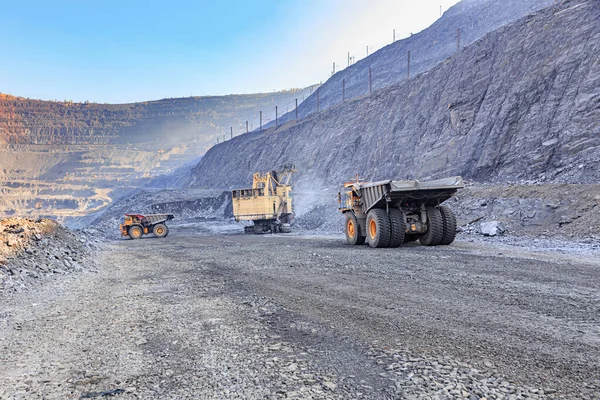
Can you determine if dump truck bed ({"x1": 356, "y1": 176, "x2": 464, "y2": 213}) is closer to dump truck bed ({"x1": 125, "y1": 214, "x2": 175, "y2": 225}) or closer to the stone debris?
the stone debris

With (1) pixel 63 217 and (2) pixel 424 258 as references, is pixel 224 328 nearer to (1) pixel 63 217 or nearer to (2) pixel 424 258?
(2) pixel 424 258

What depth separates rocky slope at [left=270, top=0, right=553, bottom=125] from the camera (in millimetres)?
63062

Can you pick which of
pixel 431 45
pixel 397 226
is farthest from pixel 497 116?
pixel 431 45

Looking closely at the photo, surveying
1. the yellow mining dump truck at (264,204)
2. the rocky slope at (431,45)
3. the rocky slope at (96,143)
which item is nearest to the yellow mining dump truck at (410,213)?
the yellow mining dump truck at (264,204)

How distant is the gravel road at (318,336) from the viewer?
302cm

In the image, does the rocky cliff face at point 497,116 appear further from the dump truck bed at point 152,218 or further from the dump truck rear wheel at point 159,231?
the dump truck rear wheel at point 159,231

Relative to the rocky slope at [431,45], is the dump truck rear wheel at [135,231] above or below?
below

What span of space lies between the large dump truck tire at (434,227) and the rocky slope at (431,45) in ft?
163

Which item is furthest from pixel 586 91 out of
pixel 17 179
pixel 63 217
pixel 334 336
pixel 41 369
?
pixel 17 179

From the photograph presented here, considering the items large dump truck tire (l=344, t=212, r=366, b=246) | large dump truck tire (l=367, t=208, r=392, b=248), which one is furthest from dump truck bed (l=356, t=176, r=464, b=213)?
large dump truck tire (l=344, t=212, r=366, b=246)

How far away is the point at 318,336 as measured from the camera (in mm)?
4184

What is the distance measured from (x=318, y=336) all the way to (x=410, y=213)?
29.8 ft

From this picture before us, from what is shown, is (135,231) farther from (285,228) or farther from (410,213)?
(410,213)

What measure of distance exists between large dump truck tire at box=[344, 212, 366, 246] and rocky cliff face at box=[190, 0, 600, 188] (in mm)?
10991
